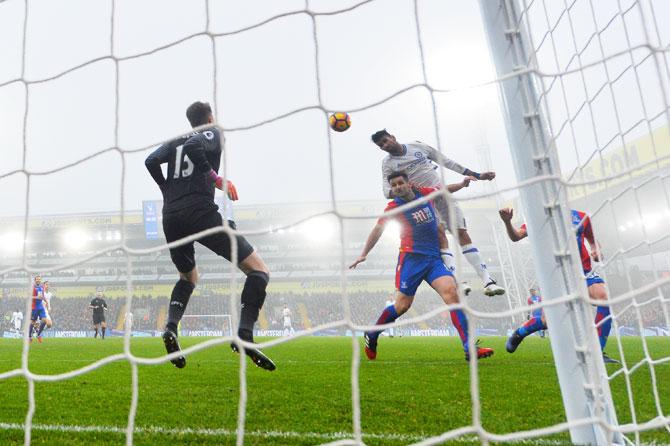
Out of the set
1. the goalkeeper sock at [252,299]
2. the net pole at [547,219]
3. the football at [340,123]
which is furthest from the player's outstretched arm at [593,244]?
the goalkeeper sock at [252,299]

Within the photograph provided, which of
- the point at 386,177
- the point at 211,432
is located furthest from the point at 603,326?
the point at 211,432

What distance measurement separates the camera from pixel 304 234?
24203 mm

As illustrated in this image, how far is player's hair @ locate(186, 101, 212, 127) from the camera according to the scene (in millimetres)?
2564

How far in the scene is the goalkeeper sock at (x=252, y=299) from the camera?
2.31 m

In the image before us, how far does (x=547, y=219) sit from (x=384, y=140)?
6.43 feet

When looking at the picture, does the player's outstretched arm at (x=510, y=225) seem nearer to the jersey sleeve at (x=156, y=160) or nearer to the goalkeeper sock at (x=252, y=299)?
the goalkeeper sock at (x=252, y=299)

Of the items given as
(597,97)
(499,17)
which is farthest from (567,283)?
(499,17)

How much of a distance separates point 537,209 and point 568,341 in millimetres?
450

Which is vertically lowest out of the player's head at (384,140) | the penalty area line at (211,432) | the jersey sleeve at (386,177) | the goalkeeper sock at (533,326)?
the penalty area line at (211,432)

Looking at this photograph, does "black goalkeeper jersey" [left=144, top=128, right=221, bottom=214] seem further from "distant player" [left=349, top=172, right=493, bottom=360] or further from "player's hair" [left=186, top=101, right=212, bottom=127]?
"distant player" [left=349, top=172, right=493, bottom=360]

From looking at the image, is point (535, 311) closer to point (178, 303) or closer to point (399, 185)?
point (399, 185)

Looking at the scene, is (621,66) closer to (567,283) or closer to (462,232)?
(567,283)

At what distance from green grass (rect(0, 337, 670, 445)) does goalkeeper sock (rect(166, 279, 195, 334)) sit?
0.41 meters

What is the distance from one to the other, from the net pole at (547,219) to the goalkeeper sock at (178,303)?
1612 mm
